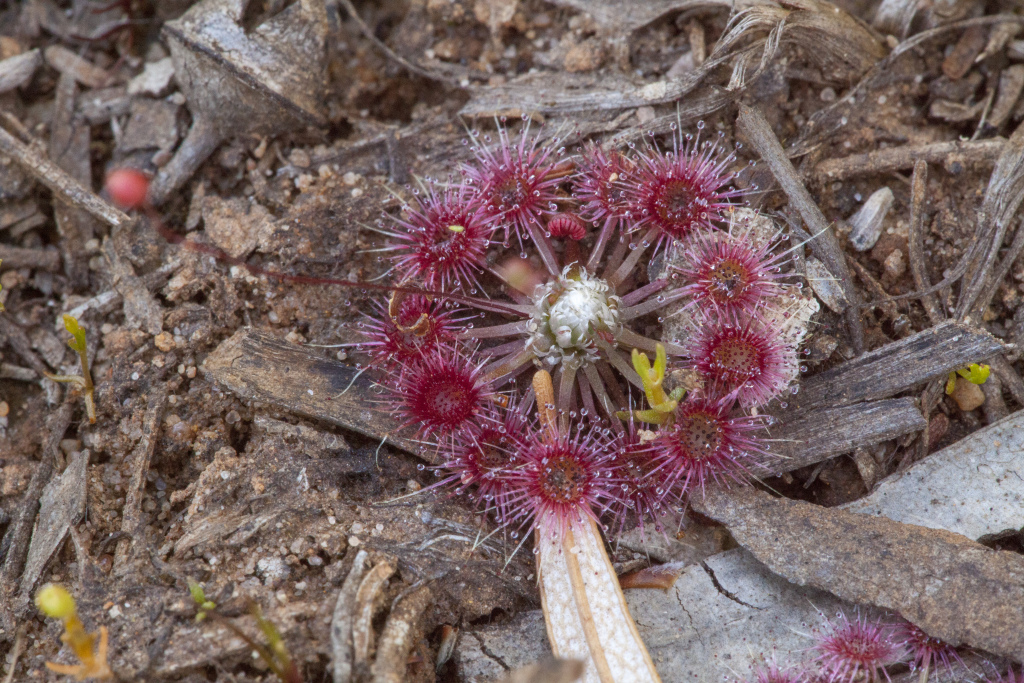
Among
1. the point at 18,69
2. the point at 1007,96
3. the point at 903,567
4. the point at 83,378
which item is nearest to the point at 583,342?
the point at 903,567

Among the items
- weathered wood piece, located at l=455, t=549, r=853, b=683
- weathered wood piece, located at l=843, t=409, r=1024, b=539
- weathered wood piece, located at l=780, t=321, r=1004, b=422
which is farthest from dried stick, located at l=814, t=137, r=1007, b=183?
weathered wood piece, located at l=455, t=549, r=853, b=683

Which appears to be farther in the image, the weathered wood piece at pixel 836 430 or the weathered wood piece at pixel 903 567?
the weathered wood piece at pixel 836 430

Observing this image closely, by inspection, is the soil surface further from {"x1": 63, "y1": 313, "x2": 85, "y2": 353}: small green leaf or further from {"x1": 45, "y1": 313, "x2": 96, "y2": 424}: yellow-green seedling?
{"x1": 63, "y1": 313, "x2": 85, "y2": 353}: small green leaf

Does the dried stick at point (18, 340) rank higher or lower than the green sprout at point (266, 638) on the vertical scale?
higher

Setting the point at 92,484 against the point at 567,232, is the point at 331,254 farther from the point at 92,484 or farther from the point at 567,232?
the point at 92,484

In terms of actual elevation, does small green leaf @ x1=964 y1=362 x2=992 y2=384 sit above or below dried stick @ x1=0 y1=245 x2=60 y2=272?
below

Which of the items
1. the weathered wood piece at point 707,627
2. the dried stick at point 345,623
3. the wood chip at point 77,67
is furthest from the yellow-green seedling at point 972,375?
the wood chip at point 77,67

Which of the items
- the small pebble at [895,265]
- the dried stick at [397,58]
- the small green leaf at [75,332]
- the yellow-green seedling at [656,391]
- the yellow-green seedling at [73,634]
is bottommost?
the yellow-green seedling at [73,634]

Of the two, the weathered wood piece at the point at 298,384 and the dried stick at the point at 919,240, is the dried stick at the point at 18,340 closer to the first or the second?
the weathered wood piece at the point at 298,384
